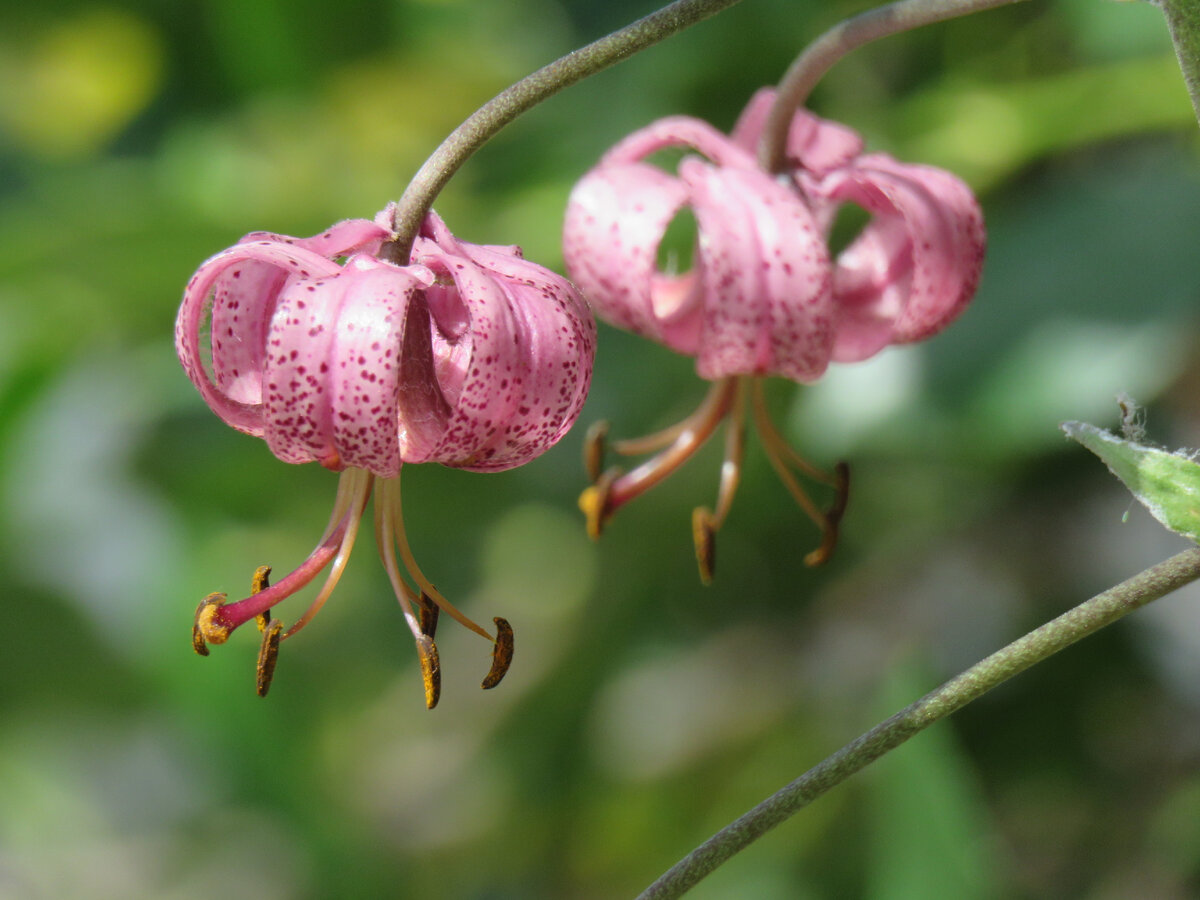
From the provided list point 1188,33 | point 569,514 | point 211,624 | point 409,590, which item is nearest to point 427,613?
point 409,590

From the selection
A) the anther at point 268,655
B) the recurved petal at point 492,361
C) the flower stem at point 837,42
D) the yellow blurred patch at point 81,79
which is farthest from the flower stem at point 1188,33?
the yellow blurred patch at point 81,79

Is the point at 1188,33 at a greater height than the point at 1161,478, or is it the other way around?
the point at 1188,33

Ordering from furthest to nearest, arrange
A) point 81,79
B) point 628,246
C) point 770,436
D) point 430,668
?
point 81,79 < point 770,436 < point 628,246 < point 430,668

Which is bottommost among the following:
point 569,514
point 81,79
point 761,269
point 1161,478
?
point 569,514

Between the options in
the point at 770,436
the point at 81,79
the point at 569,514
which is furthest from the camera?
the point at 81,79

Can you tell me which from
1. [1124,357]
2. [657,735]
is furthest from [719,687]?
[1124,357]

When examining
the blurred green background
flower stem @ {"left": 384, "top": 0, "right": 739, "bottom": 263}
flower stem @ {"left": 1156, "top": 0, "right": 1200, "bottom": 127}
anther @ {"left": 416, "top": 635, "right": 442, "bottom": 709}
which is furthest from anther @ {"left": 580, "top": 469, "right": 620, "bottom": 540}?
the blurred green background

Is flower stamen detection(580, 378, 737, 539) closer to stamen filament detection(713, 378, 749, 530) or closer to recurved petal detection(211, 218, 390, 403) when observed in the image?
stamen filament detection(713, 378, 749, 530)

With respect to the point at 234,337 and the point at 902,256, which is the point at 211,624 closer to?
the point at 234,337

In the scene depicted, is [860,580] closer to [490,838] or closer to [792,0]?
[490,838]
